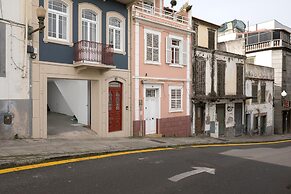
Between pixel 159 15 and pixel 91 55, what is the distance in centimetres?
640

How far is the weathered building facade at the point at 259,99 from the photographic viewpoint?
2519 centimetres

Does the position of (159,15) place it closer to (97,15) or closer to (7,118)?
(97,15)

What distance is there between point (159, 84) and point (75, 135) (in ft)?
20.3

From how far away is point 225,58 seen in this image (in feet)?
73.7

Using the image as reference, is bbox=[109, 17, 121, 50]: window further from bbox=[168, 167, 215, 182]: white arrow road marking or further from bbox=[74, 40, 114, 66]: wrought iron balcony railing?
bbox=[168, 167, 215, 182]: white arrow road marking

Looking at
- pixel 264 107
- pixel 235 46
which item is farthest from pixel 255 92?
pixel 235 46

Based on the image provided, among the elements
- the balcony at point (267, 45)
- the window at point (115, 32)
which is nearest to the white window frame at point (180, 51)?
the window at point (115, 32)

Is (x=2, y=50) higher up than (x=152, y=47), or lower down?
lower down

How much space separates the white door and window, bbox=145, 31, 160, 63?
1.80 m

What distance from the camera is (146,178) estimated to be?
6.79 metres

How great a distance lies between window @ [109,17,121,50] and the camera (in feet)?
47.2

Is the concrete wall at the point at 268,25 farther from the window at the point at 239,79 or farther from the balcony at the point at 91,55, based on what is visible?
the balcony at the point at 91,55

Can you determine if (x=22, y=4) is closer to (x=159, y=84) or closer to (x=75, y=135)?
(x=75, y=135)

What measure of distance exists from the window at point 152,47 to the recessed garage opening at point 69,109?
12.9 feet
